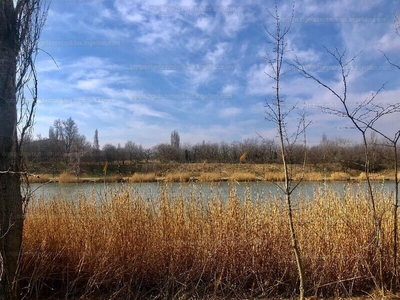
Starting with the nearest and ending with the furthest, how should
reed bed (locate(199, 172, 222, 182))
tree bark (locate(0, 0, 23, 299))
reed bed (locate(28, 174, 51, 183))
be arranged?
reed bed (locate(28, 174, 51, 183)) → tree bark (locate(0, 0, 23, 299)) → reed bed (locate(199, 172, 222, 182))

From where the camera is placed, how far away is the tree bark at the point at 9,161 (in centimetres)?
226

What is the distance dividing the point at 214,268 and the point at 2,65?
9.38 feet

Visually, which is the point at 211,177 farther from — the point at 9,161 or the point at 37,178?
the point at 9,161

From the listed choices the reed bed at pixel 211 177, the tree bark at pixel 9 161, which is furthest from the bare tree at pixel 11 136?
the reed bed at pixel 211 177

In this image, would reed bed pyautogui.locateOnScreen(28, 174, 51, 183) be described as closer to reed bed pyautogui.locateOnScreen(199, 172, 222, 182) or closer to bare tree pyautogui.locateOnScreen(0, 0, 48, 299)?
bare tree pyautogui.locateOnScreen(0, 0, 48, 299)

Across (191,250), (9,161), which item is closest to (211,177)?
(191,250)

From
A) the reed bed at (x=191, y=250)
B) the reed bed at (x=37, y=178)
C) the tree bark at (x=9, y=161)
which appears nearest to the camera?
the reed bed at (x=37, y=178)

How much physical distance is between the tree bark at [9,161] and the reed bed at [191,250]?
2.52 ft

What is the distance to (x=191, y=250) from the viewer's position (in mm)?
3486

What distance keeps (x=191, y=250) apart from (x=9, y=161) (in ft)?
6.96

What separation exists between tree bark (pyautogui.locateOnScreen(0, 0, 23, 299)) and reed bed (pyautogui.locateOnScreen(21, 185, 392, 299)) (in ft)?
2.52

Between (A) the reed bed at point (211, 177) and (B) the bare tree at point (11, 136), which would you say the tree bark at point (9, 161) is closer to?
(B) the bare tree at point (11, 136)

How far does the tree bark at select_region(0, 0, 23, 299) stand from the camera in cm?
226

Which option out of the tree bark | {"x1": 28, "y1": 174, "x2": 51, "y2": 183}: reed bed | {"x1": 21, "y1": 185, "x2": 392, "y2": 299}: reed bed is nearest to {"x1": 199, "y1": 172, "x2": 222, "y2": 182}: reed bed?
{"x1": 21, "y1": 185, "x2": 392, "y2": 299}: reed bed
